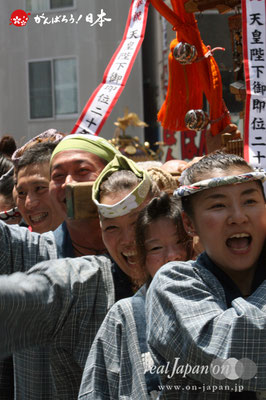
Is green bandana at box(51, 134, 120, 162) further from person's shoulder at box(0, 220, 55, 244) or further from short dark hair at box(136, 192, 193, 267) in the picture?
short dark hair at box(136, 192, 193, 267)

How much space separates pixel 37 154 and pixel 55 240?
0.93 metres

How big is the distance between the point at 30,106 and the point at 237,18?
9.64m

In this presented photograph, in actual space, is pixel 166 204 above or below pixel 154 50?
below

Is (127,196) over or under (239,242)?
over

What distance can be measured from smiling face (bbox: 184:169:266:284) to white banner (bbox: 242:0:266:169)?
140 centimetres

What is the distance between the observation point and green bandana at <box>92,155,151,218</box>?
261 centimetres

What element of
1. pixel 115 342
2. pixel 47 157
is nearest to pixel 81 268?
pixel 115 342

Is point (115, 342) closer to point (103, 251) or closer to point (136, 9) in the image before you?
point (103, 251)

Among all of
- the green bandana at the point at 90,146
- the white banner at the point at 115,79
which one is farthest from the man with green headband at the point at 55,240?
the white banner at the point at 115,79

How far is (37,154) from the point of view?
3.76m

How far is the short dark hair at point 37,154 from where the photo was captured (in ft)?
12.3

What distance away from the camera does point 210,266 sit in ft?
6.82

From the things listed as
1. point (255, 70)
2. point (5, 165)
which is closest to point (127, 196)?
point (255, 70)

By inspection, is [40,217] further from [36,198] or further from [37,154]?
[37,154]
